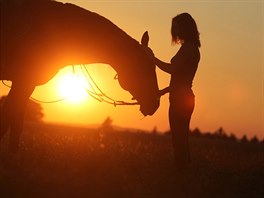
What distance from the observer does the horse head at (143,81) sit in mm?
10035

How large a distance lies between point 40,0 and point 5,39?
98 cm

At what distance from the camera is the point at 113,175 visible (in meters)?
9.12

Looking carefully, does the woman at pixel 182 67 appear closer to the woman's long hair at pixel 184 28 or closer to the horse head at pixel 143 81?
the woman's long hair at pixel 184 28

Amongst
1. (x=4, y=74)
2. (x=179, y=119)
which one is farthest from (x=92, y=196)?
(x=4, y=74)

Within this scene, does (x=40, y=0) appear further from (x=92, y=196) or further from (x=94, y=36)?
(x=92, y=196)

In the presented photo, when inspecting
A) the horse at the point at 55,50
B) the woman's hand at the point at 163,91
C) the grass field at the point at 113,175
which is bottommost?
the grass field at the point at 113,175

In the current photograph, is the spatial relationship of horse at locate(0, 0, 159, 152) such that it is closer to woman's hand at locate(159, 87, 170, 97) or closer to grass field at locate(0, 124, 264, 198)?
woman's hand at locate(159, 87, 170, 97)

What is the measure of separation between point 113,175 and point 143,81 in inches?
82.0

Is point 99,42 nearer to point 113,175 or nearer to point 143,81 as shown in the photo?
point 143,81

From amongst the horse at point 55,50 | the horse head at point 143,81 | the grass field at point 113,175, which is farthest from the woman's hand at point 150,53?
the grass field at point 113,175

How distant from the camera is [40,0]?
30.5 feet

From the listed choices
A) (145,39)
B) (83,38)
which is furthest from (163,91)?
(83,38)

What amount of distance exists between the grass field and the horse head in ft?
3.80

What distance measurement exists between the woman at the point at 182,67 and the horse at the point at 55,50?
104cm
